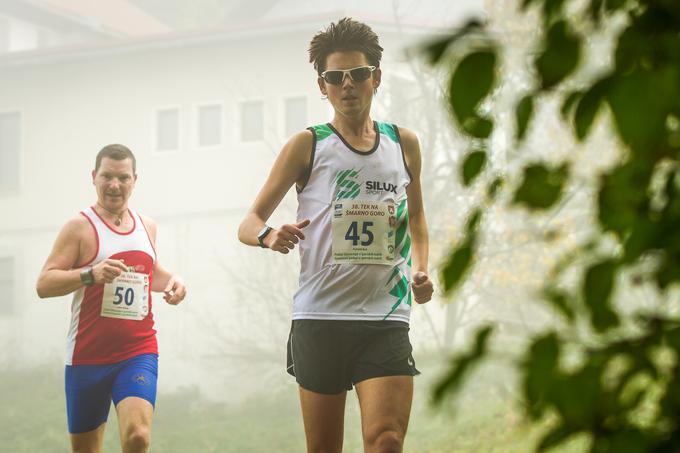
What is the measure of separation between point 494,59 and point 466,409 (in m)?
14.5

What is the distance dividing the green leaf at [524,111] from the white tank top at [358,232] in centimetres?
261

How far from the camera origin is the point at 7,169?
2162 centimetres

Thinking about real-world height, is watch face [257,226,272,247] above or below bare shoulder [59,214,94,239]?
below

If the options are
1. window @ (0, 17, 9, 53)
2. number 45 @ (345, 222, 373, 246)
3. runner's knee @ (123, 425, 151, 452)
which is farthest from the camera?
window @ (0, 17, 9, 53)

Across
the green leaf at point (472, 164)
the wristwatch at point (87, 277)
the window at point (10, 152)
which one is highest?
the window at point (10, 152)

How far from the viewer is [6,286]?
69.4 feet

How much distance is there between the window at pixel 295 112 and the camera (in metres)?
19.3

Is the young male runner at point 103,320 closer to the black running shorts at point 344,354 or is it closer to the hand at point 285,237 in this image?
the black running shorts at point 344,354

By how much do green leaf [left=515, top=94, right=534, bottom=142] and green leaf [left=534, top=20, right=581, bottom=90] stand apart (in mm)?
56

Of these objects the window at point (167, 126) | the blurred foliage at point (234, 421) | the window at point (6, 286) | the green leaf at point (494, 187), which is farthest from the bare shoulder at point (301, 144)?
the window at point (6, 286)

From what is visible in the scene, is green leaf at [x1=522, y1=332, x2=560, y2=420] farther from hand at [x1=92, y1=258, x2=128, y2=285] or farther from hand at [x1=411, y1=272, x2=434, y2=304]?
hand at [x1=92, y1=258, x2=128, y2=285]

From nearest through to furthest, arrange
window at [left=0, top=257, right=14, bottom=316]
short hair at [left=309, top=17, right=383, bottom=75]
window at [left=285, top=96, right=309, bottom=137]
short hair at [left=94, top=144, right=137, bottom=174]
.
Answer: short hair at [left=309, top=17, right=383, bottom=75]
short hair at [left=94, top=144, right=137, bottom=174]
window at [left=285, top=96, right=309, bottom=137]
window at [left=0, top=257, right=14, bottom=316]

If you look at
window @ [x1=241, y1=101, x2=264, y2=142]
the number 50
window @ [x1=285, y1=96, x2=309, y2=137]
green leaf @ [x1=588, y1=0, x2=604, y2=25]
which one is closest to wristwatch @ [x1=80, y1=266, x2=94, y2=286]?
the number 50

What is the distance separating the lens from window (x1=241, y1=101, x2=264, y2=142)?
19188mm
